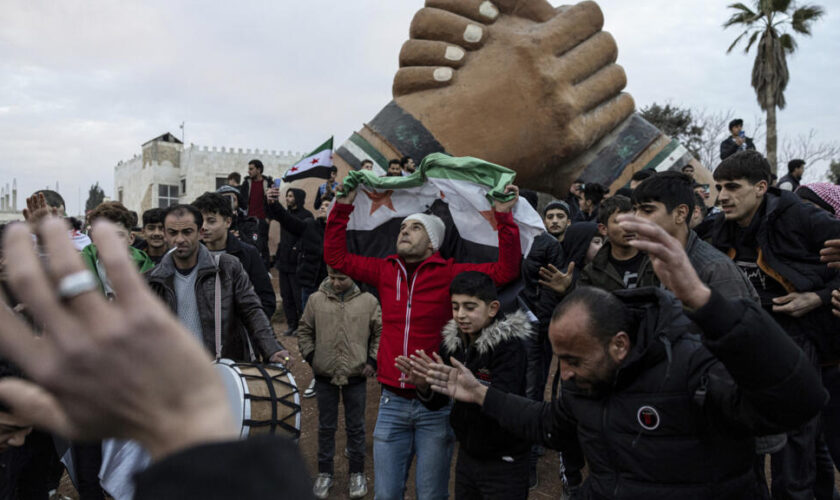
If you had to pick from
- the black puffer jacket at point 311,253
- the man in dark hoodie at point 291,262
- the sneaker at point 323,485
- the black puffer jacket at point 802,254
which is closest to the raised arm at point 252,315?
the sneaker at point 323,485

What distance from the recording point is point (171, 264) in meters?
3.49

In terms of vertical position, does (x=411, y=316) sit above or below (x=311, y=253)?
below

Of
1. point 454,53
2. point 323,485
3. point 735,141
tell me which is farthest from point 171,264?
point 735,141

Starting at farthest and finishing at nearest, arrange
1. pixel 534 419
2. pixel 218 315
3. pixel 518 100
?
pixel 518 100, pixel 218 315, pixel 534 419

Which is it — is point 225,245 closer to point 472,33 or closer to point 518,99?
point 518,99

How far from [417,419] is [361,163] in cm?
686

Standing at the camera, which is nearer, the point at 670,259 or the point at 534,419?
the point at 670,259

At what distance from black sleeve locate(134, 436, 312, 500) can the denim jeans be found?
3862mm

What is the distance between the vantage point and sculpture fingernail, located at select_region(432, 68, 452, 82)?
9461 mm

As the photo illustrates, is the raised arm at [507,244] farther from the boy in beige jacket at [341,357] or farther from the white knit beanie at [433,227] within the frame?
the boy in beige jacket at [341,357]

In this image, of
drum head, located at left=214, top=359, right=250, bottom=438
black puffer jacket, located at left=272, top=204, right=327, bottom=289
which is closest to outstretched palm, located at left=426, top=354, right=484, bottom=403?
drum head, located at left=214, top=359, right=250, bottom=438

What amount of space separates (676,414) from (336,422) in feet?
9.99

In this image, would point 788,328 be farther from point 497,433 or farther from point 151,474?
point 151,474

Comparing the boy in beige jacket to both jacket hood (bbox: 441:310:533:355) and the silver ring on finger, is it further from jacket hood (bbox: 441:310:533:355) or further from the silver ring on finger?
the silver ring on finger
